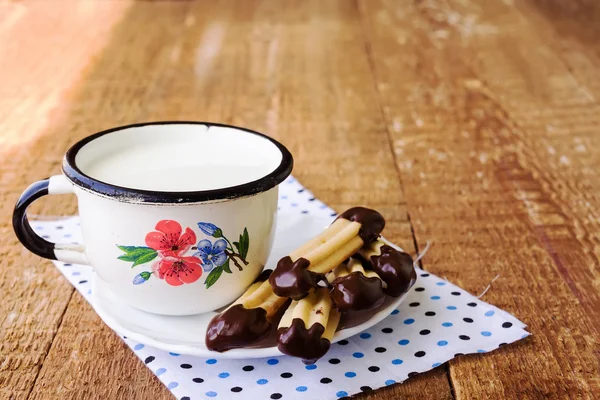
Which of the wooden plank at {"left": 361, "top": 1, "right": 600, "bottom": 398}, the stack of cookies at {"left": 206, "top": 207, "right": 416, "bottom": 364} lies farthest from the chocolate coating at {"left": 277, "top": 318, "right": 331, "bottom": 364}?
the wooden plank at {"left": 361, "top": 1, "right": 600, "bottom": 398}

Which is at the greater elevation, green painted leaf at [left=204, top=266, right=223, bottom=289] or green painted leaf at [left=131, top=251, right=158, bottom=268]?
green painted leaf at [left=131, top=251, right=158, bottom=268]

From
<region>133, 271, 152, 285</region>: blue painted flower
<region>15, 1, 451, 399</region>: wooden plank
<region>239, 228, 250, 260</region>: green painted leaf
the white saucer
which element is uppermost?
<region>239, 228, 250, 260</region>: green painted leaf

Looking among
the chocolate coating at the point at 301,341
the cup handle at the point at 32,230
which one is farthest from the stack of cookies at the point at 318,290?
the cup handle at the point at 32,230

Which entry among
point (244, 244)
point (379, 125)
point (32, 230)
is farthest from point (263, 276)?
point (379, 125)

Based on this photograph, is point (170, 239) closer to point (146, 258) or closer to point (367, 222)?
point (146, 258)

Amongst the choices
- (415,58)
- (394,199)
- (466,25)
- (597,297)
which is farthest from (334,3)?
(597,297)

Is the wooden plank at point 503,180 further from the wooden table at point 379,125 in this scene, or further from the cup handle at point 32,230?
the cup handle at point 32,230

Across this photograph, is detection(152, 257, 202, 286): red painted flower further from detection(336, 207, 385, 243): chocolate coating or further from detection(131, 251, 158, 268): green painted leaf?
detection(336, 207, 385, 243): chocolate coating
